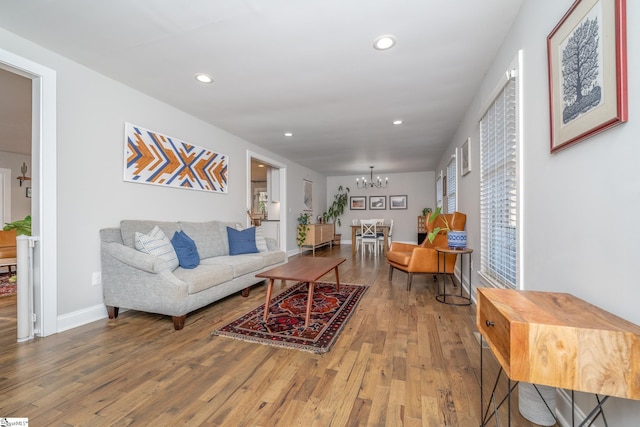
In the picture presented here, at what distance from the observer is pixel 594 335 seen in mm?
848

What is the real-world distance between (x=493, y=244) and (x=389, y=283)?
5.66 feet

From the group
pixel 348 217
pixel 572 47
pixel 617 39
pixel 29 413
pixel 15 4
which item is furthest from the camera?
pixel 348 217

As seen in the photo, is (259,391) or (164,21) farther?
(164,21)

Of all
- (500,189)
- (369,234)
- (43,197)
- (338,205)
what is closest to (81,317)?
(43,197)

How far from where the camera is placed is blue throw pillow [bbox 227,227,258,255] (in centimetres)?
399

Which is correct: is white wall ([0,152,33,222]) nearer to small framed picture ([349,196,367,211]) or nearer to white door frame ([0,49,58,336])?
white door frame ([0,49,58,336])

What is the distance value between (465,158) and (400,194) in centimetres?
544

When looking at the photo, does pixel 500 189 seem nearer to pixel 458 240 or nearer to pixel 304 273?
pixel 458 240

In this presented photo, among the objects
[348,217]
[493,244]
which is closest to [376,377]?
[493,244]

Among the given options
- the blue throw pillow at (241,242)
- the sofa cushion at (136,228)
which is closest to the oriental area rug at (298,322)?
the blue throw pillow at (241,242)

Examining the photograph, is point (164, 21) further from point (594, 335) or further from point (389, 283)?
point (389, 283)

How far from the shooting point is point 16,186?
5.63m

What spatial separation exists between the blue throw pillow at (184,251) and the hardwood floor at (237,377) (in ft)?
1.92

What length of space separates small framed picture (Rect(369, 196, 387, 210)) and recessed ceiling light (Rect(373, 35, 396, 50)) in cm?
727
